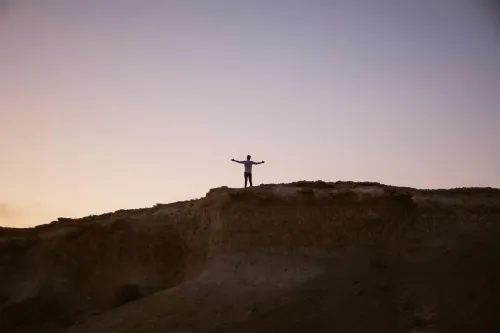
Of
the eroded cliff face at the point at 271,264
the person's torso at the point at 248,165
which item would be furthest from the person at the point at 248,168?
the eroded cliff face at the point at 271,264

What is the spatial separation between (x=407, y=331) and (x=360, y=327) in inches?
Answer: 41.6

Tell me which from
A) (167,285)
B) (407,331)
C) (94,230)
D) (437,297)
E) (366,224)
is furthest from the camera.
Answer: (94,230)

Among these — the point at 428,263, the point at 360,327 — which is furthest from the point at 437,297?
the point at 360,327

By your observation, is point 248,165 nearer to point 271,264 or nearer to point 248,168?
point 248,168

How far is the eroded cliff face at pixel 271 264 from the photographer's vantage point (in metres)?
13.0

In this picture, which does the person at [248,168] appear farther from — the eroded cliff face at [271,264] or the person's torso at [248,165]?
the eroded cliff face at [271,264]

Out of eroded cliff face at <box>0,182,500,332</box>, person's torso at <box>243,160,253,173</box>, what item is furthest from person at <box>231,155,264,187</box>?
eroded cliff face at <box>0,182,500,332</box>

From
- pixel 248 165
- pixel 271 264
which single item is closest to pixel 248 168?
pixel 248 165

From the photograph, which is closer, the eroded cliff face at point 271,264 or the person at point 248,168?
the eroded cliff face at point 271,264

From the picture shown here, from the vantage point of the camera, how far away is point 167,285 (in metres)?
16.9

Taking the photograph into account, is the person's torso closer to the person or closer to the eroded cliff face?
the person

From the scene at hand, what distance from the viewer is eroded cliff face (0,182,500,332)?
42.8ft

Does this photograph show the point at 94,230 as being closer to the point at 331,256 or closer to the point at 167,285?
the point at 167,285

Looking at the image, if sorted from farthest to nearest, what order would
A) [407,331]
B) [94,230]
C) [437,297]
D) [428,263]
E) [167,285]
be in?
[94,230], [167,285], [428,263], [437,297], [407,331]
